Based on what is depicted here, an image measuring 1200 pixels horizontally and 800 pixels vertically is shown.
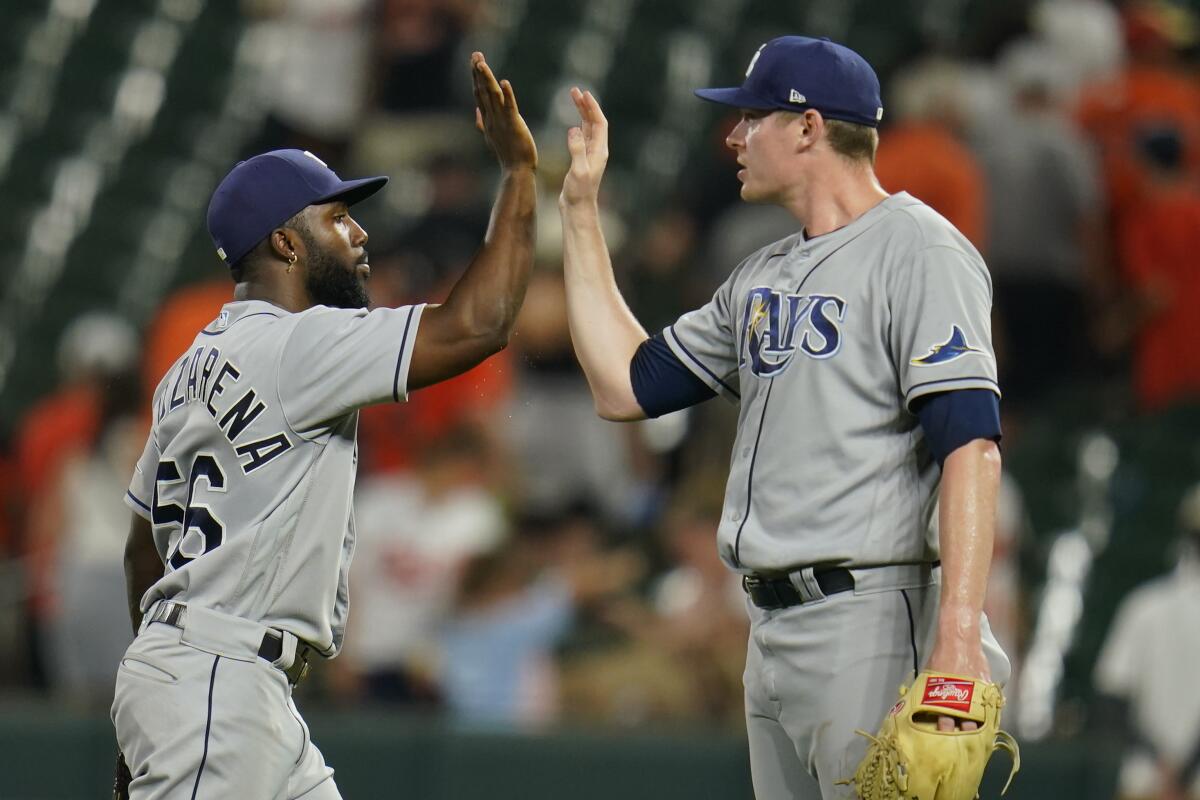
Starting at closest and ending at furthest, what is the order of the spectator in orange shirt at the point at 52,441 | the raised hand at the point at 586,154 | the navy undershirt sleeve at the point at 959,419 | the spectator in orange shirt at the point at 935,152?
the navy undershirt sleeve at the point at 959,419 → the raised hand at the point at 586,154 → the spectator in orange shirt at the point at 935,152 → the spectator in orange shirt at the point at 52,441

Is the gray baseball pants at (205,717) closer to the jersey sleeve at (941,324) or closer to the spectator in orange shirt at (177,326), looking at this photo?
the jersey sleeve at (941,324)

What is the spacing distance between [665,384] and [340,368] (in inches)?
25.1

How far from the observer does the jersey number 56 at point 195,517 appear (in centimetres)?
356

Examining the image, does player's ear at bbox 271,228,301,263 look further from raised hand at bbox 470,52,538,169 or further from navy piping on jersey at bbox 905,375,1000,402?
navy piping on jersey at bbox 905,375,1000,402

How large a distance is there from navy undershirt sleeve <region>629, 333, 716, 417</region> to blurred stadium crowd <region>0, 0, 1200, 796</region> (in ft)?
7.04

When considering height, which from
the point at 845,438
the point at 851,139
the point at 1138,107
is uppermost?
the point at 1138,107

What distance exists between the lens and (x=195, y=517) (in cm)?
358

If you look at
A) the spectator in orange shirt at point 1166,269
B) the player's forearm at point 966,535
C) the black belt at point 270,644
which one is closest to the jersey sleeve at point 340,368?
the black belt at point 270,644

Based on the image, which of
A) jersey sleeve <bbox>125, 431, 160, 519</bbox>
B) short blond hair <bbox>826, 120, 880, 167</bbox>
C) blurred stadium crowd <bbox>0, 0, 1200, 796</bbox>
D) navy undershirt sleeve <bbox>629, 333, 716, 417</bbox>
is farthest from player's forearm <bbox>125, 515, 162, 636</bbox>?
blurred stadium crowd <bbox>0, 0, 1200, 796</bbox>

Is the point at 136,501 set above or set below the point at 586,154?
below

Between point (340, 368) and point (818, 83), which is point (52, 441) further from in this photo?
point (818, 83)

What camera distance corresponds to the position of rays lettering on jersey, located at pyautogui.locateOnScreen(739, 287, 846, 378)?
343 centimetres

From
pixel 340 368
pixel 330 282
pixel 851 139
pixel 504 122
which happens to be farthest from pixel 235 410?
pixel 851 139

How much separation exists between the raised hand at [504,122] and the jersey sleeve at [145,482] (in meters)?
0.87
